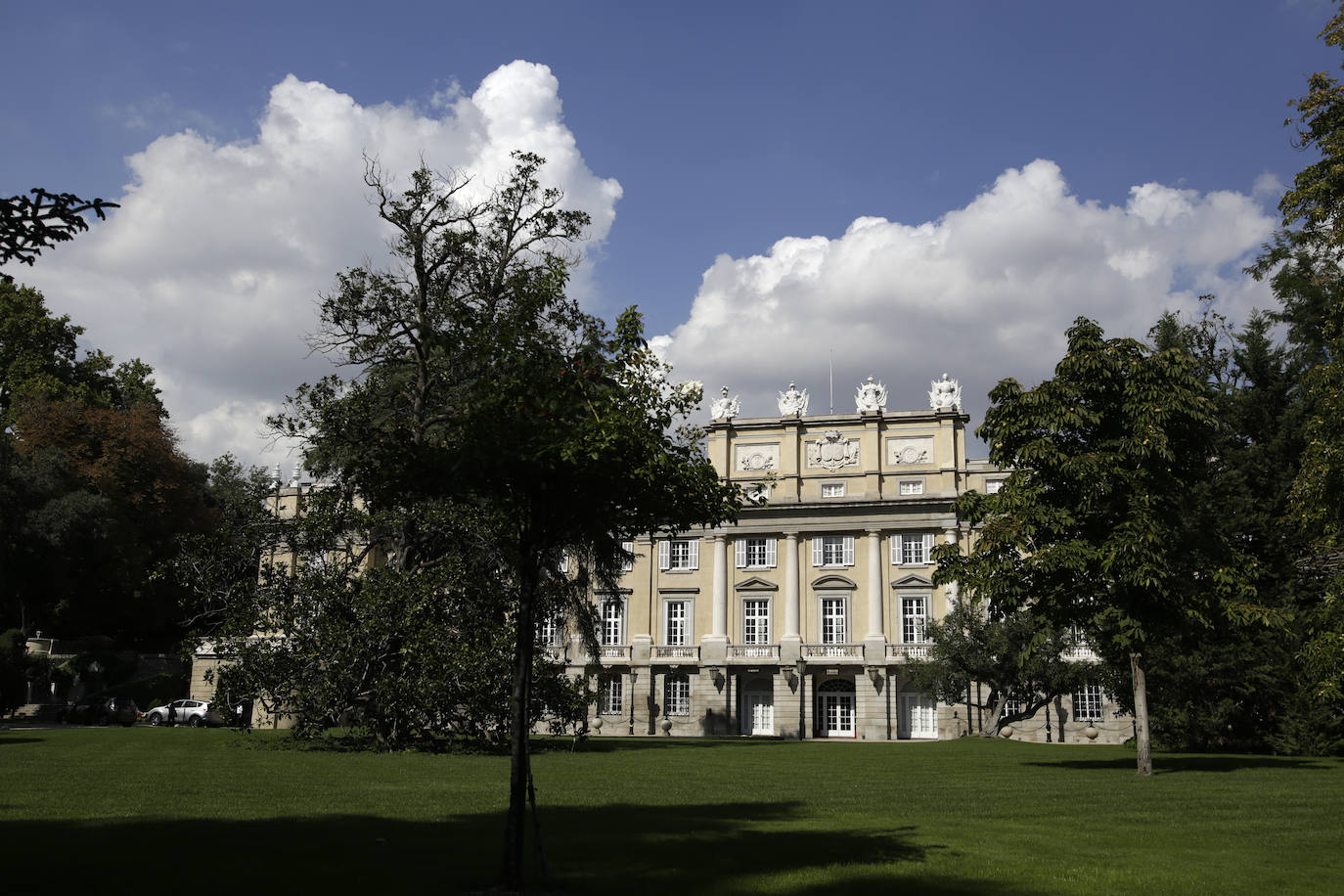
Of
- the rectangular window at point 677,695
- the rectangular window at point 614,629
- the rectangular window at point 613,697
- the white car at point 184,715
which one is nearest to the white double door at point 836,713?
the rectangular window at point 677,695

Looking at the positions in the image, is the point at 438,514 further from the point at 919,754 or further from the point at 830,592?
the point at 830,592

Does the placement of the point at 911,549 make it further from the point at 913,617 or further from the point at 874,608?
the point at 874,608

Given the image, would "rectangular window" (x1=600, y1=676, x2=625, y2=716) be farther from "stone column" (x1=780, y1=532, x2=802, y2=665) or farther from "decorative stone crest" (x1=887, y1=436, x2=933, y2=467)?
"decorative stone crest" (x1=887, y1=436, x2=933, y2=467)

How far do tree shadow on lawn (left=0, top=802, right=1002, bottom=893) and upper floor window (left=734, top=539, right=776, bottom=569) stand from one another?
4540 cm

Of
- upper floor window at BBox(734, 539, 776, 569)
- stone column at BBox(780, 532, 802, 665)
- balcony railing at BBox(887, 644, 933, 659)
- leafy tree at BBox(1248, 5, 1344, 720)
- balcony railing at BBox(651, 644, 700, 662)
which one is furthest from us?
upper floor window at BBox(734, 539, 776, 569)

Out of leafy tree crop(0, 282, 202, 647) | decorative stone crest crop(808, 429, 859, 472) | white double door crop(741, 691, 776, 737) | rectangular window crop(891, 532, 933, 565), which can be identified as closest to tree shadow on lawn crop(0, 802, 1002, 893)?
leafy tree crop(0, 282, 202, 647)

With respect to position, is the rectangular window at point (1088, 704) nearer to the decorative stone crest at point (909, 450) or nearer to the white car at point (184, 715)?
the decorative stone crest at point (909, 450)

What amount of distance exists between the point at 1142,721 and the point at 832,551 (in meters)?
33.7

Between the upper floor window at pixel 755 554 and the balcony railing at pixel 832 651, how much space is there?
5059mm

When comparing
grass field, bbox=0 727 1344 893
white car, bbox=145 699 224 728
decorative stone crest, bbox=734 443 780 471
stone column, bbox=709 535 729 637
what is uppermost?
decorative stone crest, bbox=734 443 780 471

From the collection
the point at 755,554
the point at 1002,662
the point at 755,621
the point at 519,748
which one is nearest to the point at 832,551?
the point at 755,554

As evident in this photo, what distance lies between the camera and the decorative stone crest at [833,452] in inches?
2290

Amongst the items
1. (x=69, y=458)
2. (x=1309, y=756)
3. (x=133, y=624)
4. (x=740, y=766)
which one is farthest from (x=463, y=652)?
(x=133, y=624)

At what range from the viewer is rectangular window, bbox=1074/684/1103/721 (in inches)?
2062
